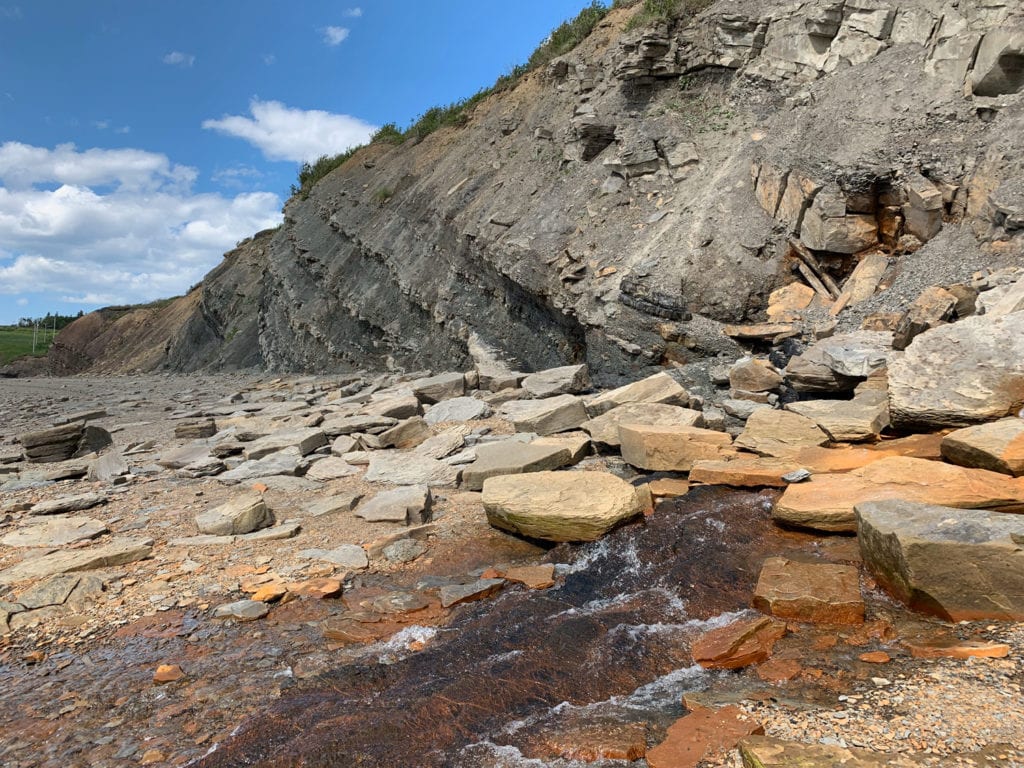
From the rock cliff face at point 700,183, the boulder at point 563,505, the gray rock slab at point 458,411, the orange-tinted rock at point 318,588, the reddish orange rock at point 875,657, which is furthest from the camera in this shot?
the gray rock slab at point 458,411

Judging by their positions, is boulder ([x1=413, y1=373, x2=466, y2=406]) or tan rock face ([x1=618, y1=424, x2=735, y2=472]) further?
boulder ([x1=413, y1=373, x2=466, y2=406])

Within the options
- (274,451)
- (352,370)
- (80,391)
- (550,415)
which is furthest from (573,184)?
(80,391)

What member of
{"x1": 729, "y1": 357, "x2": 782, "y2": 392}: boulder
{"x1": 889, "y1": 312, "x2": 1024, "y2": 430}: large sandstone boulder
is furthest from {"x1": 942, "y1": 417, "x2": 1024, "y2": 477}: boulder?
{"x1": 729, "y1": 357, "x2": 782, "y2": 392}: boulder

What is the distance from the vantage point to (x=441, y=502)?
7.84 metres

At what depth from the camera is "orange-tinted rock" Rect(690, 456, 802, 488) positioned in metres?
6.45

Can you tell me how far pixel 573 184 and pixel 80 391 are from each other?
2385 cm

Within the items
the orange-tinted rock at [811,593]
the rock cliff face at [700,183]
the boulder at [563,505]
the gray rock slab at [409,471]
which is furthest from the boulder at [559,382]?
the orange-tinted rock at [811,593]

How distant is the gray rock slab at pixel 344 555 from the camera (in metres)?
6.21

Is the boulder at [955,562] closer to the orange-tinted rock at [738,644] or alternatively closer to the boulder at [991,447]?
the orange-tinted rock at [738,644]

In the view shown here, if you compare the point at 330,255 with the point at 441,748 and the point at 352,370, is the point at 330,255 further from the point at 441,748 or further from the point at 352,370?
the point at 441,748

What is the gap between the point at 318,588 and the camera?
5.66 meters

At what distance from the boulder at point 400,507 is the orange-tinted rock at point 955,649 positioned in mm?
4821

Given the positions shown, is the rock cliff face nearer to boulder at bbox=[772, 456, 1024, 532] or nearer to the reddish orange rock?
boulder at bbox=[772, 456, 1024, 532]

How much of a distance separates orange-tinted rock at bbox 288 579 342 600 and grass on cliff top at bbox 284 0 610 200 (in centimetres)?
1914
